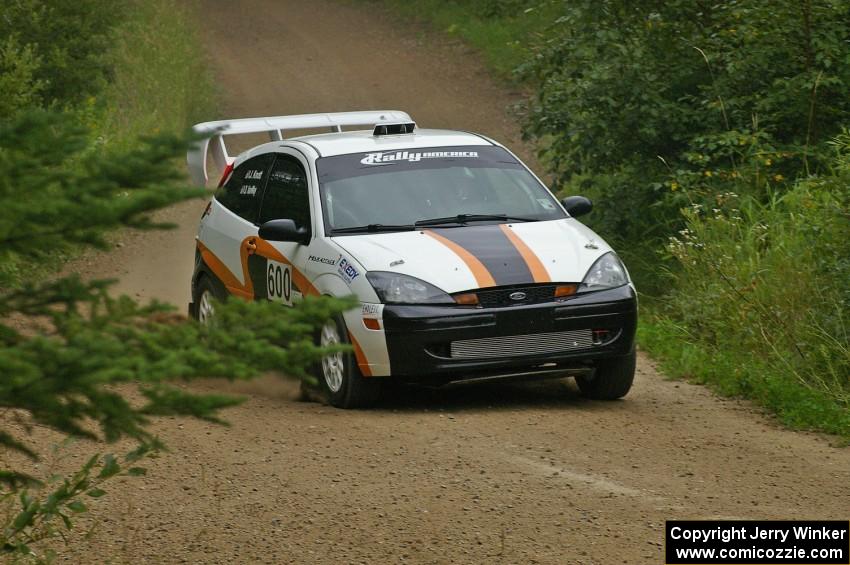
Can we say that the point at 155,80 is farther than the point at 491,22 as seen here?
A: No

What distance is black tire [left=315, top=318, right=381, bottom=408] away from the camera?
841 cm

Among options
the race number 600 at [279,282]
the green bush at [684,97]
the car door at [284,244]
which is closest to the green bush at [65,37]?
the green bush at [684,97]

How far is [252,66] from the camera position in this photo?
30031 mm

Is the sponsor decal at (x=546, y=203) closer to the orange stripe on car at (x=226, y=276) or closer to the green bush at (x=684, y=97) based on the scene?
the orange stripe on car at (x=226, y=276)

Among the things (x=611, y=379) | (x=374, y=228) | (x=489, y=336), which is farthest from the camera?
(x=374, y=228)

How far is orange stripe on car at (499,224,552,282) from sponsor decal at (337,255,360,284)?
1.02 metres

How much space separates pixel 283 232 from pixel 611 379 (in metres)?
2.33

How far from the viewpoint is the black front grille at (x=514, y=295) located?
8.19 metres

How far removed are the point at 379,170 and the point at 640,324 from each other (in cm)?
308

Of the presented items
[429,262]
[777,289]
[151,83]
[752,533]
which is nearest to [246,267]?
[429,262]

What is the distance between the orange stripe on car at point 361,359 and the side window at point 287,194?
3.75ft

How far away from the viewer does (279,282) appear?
939 cm

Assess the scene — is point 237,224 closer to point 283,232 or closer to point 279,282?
point 279,282

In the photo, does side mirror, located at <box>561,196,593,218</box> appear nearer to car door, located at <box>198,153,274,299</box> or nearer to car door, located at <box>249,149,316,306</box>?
car door, located at <box>249,149,316,306</box>
